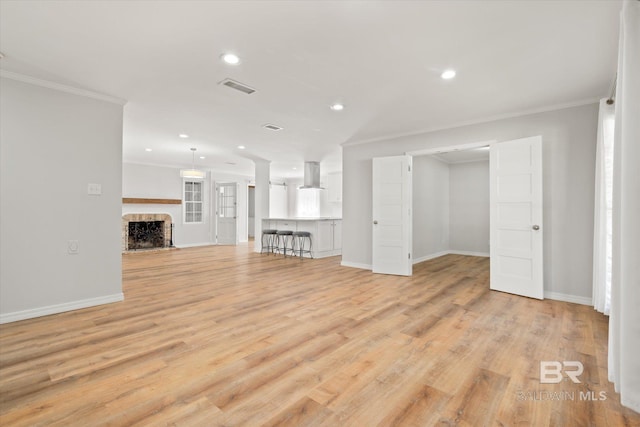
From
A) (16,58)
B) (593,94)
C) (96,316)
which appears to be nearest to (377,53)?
(593,94)

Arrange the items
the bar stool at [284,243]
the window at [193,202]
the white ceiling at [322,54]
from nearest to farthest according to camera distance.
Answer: the white ceiling at [322,54] → the bar stool at [284,243] → the window at [193,202]

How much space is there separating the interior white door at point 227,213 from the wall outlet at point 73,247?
21.5ft

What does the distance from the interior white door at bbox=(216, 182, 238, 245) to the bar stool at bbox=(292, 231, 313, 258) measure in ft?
9.99

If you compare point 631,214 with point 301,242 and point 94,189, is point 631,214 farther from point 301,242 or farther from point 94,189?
point 301,242

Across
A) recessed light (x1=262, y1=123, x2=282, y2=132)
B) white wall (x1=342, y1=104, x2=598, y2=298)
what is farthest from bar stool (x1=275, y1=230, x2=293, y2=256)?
white wall (x1=342, y1=104, x2=598, y2=298)

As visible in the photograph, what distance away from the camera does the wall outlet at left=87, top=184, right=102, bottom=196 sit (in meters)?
3.58

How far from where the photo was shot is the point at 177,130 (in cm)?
535

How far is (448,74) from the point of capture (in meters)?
3.11

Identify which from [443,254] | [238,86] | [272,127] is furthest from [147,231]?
[443,254]

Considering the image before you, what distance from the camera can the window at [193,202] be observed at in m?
9.81

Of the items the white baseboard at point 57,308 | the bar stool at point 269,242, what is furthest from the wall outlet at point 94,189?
the bar stool at point 269,242

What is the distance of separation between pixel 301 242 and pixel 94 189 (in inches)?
186

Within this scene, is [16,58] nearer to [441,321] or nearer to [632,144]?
[632,144]

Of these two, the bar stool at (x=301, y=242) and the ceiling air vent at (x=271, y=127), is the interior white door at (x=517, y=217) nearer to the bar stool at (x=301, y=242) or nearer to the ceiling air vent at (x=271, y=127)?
the ceiling air vent at (x=271, y=127)
